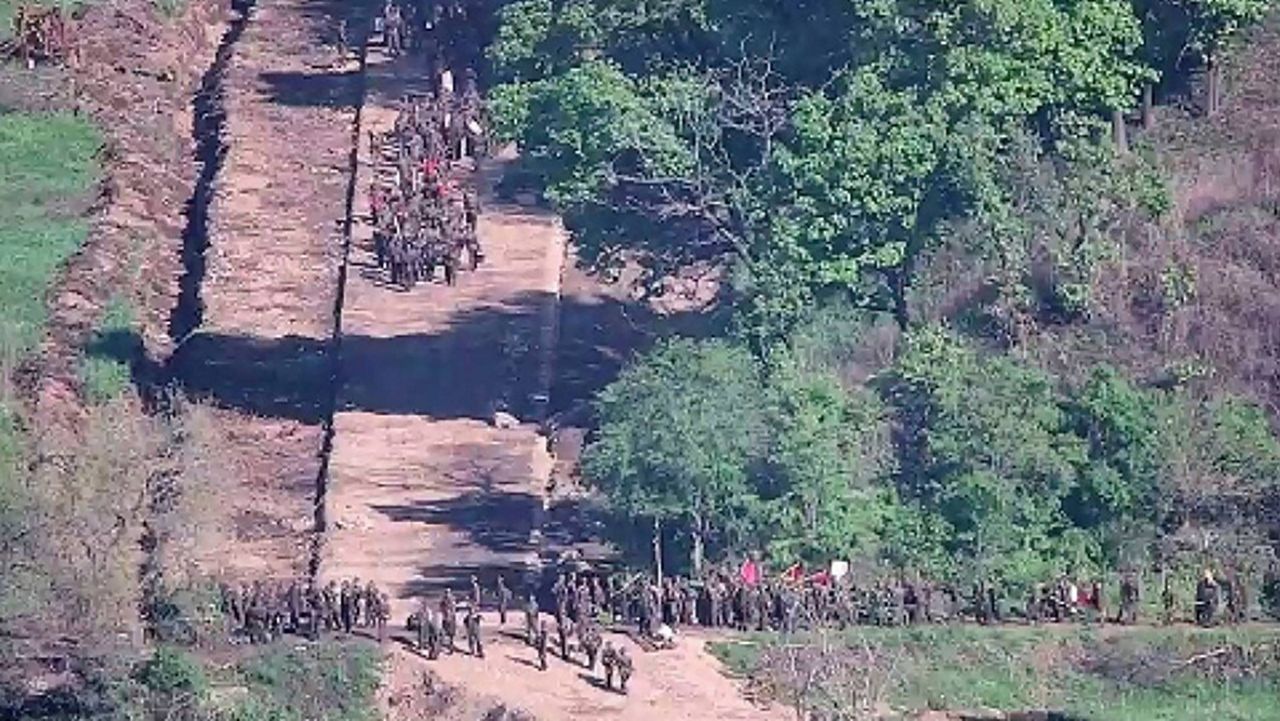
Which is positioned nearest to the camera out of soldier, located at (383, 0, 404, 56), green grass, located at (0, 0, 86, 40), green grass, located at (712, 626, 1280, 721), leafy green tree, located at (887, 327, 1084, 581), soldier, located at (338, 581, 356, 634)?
green grass, located at (712, 626, 1280, 721)

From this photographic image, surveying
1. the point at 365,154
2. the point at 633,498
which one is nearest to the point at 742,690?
the point at 633,498

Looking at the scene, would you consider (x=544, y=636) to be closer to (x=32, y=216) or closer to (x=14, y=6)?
(x=32, y=216)

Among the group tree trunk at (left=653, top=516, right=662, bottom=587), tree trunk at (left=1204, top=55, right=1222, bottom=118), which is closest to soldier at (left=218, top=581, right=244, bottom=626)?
tree trunk at (left=653, top=516, right=662, bottom=587)

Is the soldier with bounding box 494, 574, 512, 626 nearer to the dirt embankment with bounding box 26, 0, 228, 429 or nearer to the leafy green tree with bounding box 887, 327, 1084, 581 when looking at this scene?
the leafy green tree with bounding box 887, 327, 1084, 581

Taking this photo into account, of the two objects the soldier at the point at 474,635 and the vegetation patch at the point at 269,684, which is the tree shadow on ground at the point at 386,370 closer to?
the soldier at the point at 474,635

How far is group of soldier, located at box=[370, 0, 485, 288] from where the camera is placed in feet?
→ 169

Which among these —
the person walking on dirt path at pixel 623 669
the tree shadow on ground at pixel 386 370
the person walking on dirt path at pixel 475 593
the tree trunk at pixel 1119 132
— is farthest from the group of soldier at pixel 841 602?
the tree trunk at pixel 1119 132

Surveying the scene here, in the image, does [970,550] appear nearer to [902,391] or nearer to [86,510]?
[902,391]

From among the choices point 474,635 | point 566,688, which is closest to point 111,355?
point 474,635

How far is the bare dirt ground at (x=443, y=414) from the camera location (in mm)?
42344

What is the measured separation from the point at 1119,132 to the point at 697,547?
30.5 ft

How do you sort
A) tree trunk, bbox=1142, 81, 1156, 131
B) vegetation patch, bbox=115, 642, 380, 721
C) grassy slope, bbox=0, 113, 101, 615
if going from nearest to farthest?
vegetation patch, bbox=115, 642, 380, 721 < tree trunk, bbox=1142, 81, 1156, 131 < grassy slope, bbox=0, 113, 101, 615

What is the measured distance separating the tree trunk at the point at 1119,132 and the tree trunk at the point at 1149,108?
1.53ft

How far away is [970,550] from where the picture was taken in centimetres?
4075
